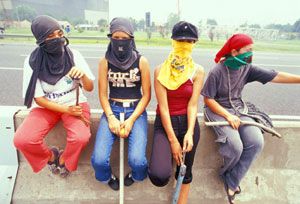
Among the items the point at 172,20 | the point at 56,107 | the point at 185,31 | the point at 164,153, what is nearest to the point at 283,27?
the point at 172,20

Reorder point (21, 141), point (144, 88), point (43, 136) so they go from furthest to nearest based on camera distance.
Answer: point (144, 88) < point (43, 136) < point (21, 141)

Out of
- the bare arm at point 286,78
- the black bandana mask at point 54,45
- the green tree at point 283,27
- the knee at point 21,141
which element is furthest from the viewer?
the green tree at point 283,27

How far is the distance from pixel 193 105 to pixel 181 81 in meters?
0.25

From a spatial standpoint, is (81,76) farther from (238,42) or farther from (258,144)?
(258,144)

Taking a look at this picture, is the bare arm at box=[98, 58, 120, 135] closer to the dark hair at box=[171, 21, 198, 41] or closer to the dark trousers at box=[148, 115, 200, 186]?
the dark trousers at box=[148, 115, 200, 186]

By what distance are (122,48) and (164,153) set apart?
1.01 m

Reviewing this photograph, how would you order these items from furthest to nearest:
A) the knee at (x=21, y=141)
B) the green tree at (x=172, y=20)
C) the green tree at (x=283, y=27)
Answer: the green tree at (x=283, y=27)
the green tree at (x=172, y=20)
the knee at (x=21, y=141)

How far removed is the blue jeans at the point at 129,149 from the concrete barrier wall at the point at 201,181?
0.19 meters

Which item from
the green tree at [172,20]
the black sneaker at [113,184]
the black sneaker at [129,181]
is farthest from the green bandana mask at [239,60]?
the green tree at [172,20]

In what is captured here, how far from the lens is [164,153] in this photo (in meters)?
2.16

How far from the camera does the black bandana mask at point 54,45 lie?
216 cm

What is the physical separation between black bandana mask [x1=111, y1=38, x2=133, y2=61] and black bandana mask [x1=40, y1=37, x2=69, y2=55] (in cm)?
45

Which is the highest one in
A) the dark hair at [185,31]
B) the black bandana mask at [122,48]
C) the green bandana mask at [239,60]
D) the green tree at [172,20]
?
the green tree at [172,20]

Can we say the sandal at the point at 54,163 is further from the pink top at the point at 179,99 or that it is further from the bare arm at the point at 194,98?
the bare arm at the point at 194,98
